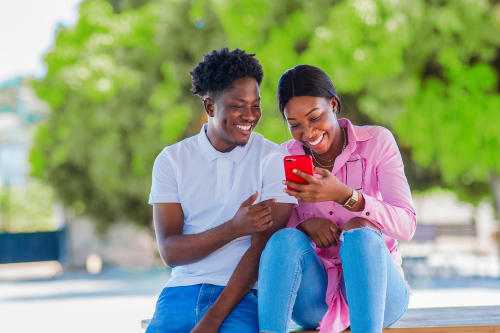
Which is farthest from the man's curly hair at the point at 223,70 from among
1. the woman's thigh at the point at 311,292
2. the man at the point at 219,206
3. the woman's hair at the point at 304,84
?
the woman's thigh at the point at 311,292

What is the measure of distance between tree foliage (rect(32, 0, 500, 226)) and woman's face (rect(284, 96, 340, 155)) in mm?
9558

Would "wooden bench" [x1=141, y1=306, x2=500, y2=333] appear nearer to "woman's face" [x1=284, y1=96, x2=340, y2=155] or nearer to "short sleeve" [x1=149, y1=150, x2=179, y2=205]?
"short sleeve" [x1=149, y1=150, x2=179, y2=205]

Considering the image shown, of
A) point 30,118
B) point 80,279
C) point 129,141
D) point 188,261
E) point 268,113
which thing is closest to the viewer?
point 188,261

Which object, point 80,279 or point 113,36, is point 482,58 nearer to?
point 113,36

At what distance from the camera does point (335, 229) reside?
10.4 ft

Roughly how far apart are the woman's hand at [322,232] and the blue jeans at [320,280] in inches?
2.3

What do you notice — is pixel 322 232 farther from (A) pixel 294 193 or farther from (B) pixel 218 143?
(B) pixel 218 143

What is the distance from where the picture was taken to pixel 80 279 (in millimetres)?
18250

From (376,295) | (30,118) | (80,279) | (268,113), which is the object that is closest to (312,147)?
(376,295)

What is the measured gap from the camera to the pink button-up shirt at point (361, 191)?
3141mm

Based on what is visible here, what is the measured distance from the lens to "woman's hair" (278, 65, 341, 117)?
320 centimetres

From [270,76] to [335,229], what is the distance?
1074 cm

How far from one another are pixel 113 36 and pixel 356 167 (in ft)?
47.1

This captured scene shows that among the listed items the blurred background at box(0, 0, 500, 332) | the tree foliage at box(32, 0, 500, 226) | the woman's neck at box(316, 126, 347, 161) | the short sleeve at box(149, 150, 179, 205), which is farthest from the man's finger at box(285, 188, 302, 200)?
the tree foliage at box(32, 0, 500, 226)
